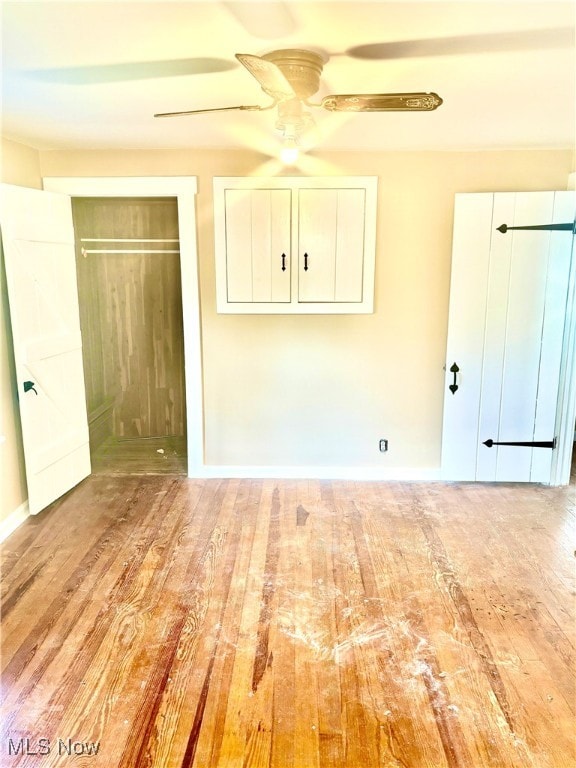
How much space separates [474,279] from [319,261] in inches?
44.3

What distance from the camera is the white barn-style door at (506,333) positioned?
12.1 feet

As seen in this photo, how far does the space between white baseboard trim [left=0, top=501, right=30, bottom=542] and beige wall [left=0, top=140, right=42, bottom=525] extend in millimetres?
20

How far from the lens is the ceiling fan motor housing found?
1.91 meters

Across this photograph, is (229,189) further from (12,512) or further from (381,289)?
(12,512)

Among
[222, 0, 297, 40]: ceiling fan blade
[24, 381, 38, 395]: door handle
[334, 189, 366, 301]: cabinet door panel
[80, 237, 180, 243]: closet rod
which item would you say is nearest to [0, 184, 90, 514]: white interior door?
[24, 381, 38, 395]: door handle

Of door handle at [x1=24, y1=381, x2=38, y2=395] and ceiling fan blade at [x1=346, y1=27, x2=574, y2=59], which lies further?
door handle at [x1=24, y1=381, x2=38, y2=395]

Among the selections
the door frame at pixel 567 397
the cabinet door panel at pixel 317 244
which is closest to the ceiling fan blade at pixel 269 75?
the cabinet door panel at pixel 317 244

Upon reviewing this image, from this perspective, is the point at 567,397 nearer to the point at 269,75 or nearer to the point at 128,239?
the point at 269,75

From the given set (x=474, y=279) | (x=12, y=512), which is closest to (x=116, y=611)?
(x=12, y=512)

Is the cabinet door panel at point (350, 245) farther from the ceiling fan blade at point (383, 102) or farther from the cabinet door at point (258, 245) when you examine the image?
the ceiling fan blade at point (383, 102)

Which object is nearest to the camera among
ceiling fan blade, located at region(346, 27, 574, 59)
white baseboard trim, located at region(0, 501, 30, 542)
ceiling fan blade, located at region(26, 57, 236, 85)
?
ceiling fan blade, located at region(346, 27, 574, 59)

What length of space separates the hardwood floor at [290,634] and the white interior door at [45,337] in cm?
34

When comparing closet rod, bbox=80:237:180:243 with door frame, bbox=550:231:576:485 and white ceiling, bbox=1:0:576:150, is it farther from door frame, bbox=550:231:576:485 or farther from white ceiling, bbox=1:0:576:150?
door frame, bbox=550:231:576:485

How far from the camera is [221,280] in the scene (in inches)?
153
